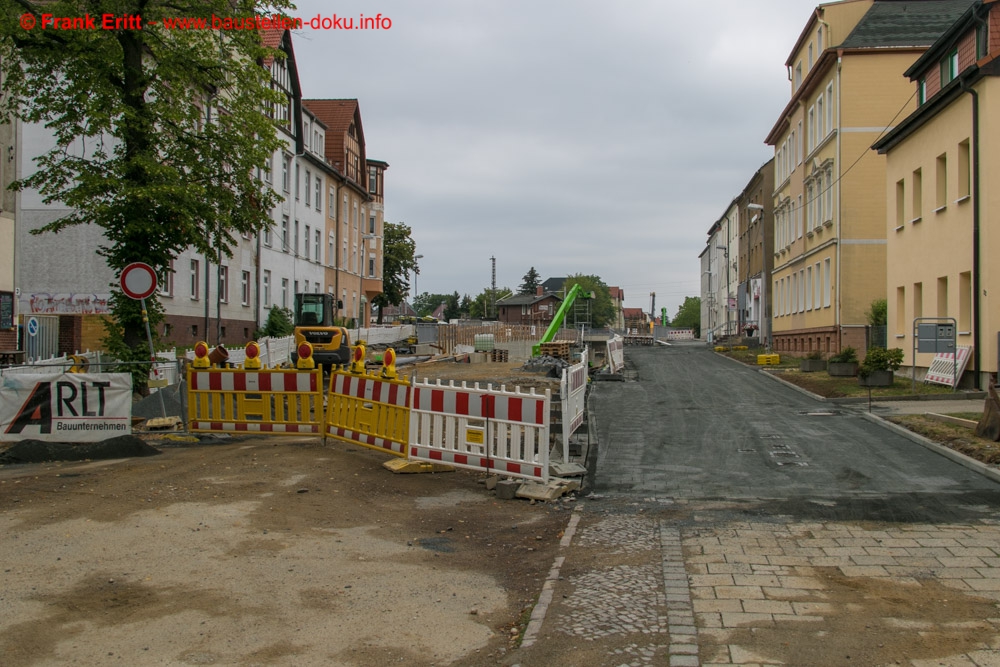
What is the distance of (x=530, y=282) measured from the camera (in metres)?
186

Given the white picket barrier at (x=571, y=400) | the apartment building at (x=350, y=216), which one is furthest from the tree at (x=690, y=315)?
the white picket barrier at (x=571, y=400)

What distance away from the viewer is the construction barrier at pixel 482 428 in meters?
9.70

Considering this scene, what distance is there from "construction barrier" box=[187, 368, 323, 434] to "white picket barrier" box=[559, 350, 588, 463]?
3.82m

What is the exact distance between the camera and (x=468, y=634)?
5.18 meters

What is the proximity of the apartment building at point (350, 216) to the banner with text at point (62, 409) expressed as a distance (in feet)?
140

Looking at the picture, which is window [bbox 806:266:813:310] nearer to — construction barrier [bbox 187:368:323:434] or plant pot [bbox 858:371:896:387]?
plant pot [bbox 858:371:896:387]

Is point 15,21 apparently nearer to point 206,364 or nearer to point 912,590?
point 206,364

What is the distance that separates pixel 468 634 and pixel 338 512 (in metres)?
3.75

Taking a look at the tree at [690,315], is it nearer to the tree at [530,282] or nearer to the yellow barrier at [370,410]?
the tree at [530,282]

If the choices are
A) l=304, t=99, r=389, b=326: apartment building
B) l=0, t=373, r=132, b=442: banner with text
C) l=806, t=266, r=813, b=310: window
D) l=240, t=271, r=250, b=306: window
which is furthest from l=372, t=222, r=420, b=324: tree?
l=0, t=373, r=132, b=442: banner with text

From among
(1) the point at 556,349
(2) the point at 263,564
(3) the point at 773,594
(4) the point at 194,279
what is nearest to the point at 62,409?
(2) the point at 263,564

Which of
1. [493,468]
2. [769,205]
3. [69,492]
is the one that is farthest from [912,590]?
[769,205]

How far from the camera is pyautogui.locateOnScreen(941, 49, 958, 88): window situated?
22.3 metres

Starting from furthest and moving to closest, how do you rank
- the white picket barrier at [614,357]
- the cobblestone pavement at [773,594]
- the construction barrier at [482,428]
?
1. the white picket barrier at [614,357]
2. the construction barrier at [482,428]
3. the cobblestone pavement at [773,594]
